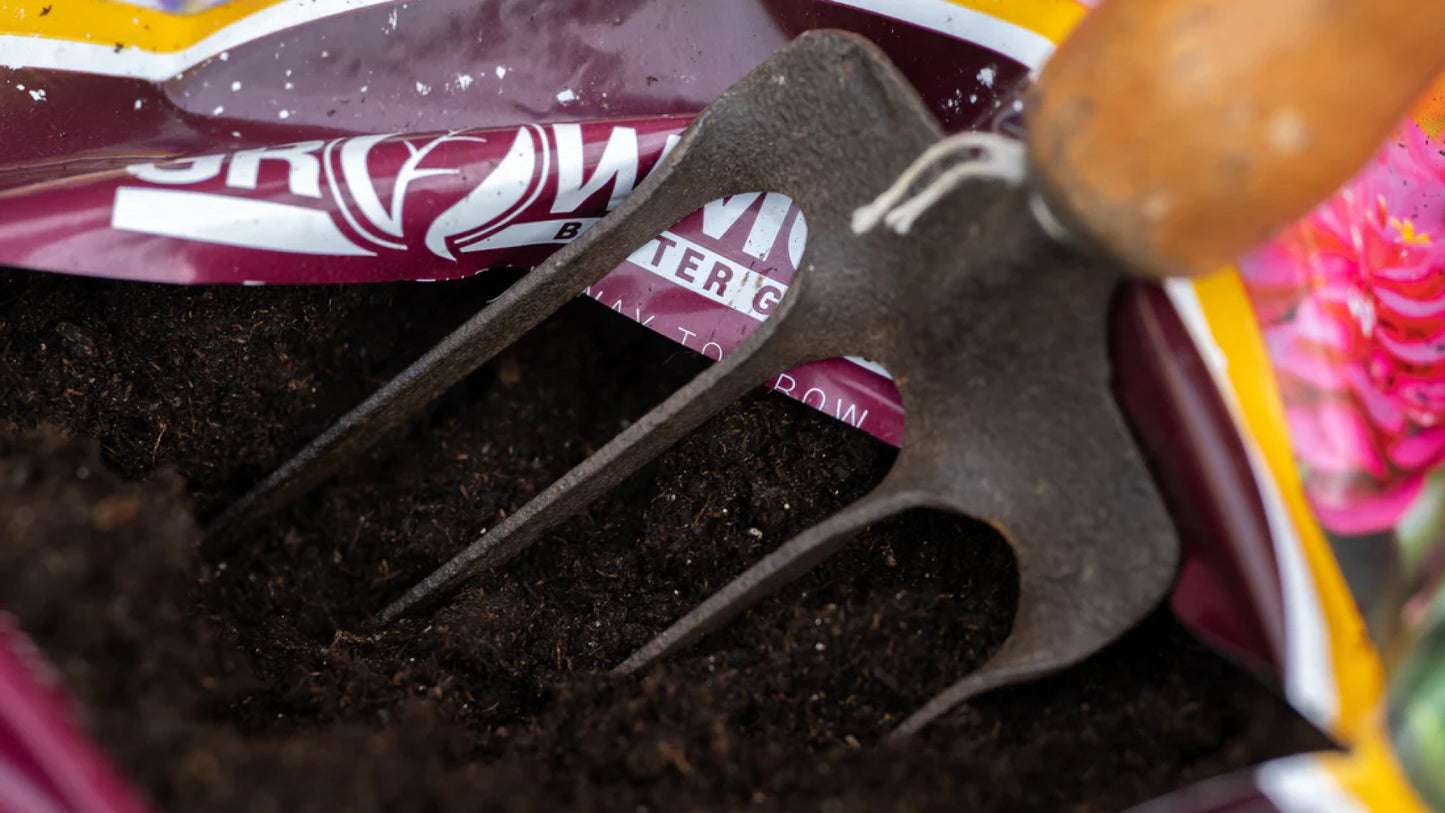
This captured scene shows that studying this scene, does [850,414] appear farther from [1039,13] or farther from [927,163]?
[1039,13]

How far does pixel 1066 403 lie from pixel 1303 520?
0.21 m

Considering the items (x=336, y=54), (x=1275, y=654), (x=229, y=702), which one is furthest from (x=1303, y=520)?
(x=336, y=54)

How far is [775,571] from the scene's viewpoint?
0.90 metres

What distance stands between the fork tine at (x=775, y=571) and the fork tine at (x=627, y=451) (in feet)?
0.53

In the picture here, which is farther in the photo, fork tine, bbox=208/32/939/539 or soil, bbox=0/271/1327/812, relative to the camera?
fork tine, bbox=208/32/939/539

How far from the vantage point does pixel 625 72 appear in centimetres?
110

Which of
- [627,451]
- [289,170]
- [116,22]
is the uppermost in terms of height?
[116,22]

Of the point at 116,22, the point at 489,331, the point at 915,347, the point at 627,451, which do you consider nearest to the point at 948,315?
the point at 915,347

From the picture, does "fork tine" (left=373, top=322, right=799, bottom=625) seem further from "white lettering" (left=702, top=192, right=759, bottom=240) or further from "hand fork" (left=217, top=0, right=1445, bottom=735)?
"white lettering" (left=702, top=192, right=759, bottom=240)

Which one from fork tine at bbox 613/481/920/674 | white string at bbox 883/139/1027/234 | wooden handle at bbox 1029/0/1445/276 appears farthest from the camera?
fork tine at bbox 613/481/920/674

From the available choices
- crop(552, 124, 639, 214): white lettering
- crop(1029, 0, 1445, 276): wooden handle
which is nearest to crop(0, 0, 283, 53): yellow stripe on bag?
crop(552, 124, 639, 214): white lettering

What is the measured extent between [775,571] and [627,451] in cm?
19

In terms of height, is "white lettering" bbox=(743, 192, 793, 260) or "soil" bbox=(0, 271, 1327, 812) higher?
"white lettering" bbox=(743, 192, 793, 260)

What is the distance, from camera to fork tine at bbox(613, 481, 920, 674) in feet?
2.92
